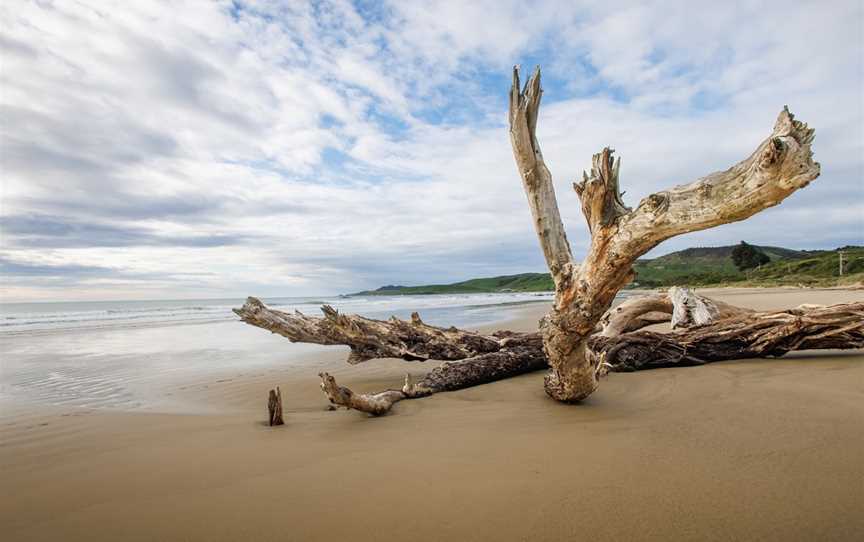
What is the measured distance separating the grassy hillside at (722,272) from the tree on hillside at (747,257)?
4.64ft

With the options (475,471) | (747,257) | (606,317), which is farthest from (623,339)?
(747,257)

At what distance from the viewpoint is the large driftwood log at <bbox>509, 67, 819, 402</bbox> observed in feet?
7.90

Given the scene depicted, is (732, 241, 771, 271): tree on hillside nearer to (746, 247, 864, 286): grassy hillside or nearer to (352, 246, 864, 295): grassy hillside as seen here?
(352, 246, 864, 295): grassy hillside

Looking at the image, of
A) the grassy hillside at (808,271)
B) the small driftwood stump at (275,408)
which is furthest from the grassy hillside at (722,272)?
the small driftwood stump at (275,408)

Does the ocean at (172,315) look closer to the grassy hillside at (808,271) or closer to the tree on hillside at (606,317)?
the tree on hillside at (606,317)

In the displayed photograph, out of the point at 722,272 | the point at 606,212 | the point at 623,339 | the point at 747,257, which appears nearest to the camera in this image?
the point at 606,212

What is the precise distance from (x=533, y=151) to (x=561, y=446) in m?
3.28

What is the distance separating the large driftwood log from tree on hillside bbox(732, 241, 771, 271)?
72239 millimetres

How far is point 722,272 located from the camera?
72562 mm

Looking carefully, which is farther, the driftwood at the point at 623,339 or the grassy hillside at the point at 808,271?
the grassy hillside at the point at 808,271

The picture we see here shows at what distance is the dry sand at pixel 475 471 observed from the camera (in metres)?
2.19

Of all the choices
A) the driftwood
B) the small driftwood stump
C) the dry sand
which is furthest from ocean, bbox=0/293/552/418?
the driftwood

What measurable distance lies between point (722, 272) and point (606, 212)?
8434cm

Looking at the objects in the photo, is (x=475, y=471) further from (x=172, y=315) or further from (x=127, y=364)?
(x=172, y=315)
